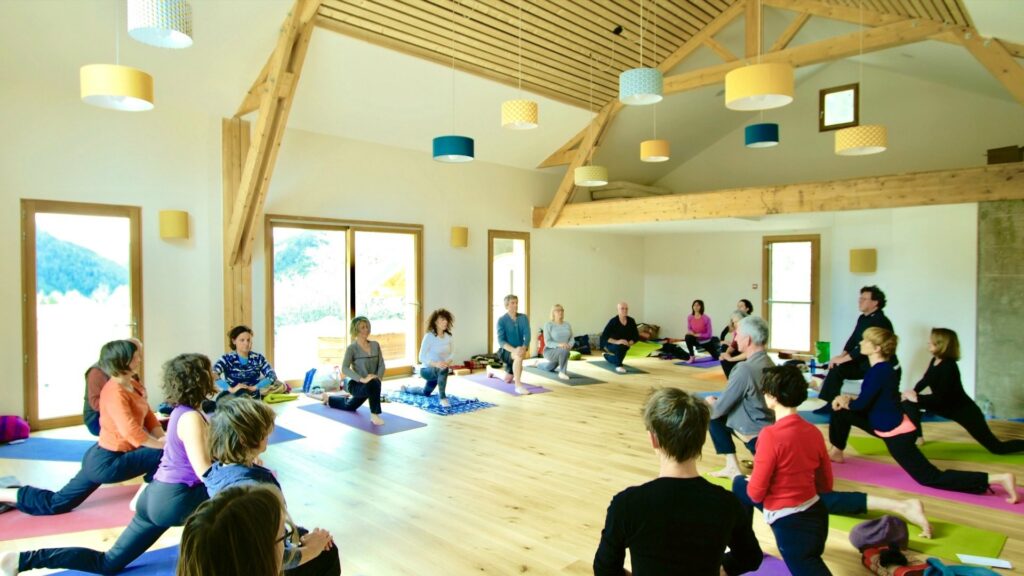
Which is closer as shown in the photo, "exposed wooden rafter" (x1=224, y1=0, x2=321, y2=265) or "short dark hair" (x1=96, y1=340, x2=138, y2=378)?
"short dark hair" (x1=96, y1=340, x2=138, y2=378)

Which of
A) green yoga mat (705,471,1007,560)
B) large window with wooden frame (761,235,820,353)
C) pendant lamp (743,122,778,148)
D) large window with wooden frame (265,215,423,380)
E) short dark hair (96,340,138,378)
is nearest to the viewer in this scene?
green yoga mat (705,471,1007,560)

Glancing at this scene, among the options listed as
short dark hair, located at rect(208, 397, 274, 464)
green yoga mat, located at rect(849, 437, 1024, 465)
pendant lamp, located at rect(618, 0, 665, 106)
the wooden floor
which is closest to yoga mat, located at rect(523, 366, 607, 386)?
the wooden floor

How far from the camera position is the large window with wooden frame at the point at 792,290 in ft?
33.9

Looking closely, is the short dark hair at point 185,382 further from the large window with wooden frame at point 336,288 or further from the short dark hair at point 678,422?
the large window with wooden frame at point 336,288

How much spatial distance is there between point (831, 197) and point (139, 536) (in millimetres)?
7204

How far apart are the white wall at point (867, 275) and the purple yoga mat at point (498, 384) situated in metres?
4.21

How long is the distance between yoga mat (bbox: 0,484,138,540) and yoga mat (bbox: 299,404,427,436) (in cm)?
209

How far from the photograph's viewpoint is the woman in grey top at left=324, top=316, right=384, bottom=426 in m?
5.95

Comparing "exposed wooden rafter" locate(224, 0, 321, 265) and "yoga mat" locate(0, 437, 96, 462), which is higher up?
"exposed wooden rafter" locate(224, 0, 321, 265)

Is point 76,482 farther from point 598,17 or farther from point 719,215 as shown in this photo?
point 719,215

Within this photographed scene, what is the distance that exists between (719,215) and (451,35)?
406cm

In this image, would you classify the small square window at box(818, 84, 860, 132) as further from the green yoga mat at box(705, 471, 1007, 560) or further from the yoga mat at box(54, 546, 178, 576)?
the yoga mat at box(54, 546, 178, 576)

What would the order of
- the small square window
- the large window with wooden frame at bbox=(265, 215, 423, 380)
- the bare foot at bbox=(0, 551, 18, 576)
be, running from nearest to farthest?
1. the bare foot at bbox=(0, 551, 18, 576)
2. the large window with wooden frame at bbox=(265, 215, 423, 380)
3. the small square window

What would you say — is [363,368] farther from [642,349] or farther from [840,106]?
[840,106]
